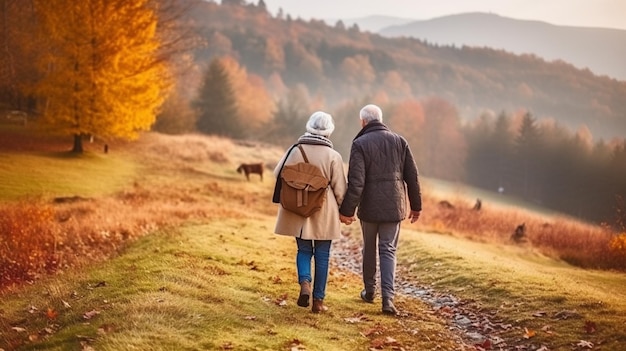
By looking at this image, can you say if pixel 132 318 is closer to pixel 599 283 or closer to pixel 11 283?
pixel 11 283

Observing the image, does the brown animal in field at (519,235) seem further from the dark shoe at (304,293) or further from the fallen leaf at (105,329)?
the fallen leaf at (105,329)

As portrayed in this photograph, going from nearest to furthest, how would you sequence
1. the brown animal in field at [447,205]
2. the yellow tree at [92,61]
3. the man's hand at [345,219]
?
1. the man's hand at [345,219]
2. the yellow tree at [92,61]
3. the brown animal in field at [447,205]

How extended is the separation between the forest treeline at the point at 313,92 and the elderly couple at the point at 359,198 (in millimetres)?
16306

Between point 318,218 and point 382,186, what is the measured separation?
3.54ft

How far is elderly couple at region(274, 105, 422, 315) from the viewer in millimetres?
6441

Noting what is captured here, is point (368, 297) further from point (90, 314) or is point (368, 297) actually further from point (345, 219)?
point (90, 314)

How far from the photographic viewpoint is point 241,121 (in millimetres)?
58969

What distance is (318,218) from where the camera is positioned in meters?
6.42

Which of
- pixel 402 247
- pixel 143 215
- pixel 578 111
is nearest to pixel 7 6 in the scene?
pixel 143 215

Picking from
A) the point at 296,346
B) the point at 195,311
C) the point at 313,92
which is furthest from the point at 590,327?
the point at 313,92

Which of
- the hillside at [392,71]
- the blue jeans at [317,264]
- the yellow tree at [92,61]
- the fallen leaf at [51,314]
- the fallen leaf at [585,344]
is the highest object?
the hillside at [392,71]

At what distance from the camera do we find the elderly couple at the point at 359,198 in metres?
6.44

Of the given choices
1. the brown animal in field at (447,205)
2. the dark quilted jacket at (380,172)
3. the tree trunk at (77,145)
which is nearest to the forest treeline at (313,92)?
the tree trunk at (77,145)

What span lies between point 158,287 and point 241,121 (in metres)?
53.2
